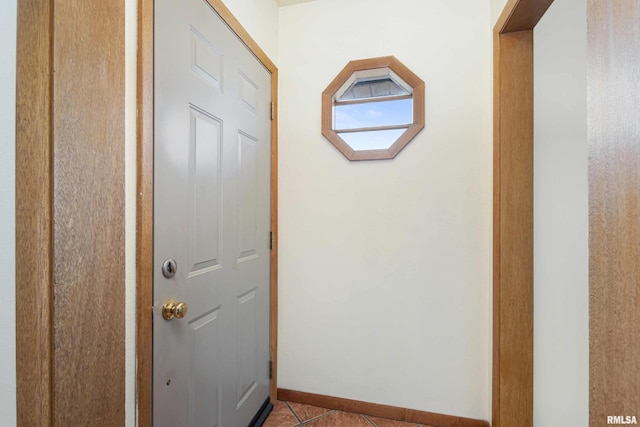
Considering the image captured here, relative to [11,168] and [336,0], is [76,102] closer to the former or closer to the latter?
[11,168]

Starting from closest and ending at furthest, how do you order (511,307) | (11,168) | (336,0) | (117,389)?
(11,168)
(117,389)
(511,307)
(336,0)

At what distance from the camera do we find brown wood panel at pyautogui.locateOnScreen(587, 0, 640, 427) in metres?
0.47

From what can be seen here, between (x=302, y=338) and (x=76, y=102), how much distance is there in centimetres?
162

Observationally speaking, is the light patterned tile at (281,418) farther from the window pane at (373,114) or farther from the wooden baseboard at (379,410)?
the window pane at (373,114)

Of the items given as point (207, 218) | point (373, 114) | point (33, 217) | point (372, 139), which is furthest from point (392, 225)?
point (33, 217)

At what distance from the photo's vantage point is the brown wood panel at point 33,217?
565 mm

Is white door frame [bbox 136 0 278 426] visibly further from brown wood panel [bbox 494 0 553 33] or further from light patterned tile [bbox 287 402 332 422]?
brown wood panel [bbox 494 0 553 33]

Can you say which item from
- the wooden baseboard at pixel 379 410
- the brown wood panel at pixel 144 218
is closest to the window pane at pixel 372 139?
the brown wood panel at pixel 144 218

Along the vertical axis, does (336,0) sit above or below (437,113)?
above

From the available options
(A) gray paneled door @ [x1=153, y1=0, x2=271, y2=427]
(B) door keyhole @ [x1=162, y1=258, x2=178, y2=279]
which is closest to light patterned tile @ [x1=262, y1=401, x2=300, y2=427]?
(A) gray paneled door @ [x1=153, y1=0, x2=271, y2=427]

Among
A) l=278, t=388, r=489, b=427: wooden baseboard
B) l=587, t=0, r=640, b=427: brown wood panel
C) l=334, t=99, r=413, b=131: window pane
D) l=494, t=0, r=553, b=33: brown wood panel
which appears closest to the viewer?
l=587, t=0, r=640, b=427: brown wood panel

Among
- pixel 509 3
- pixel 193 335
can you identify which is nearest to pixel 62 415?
pixel 193 335

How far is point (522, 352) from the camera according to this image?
135cm

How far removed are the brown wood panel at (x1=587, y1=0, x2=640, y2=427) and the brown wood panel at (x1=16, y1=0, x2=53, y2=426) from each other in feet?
3.42
